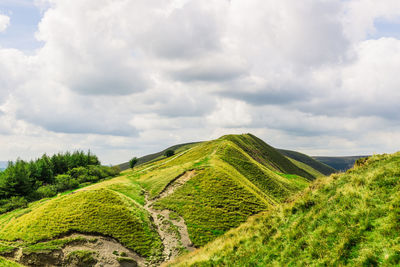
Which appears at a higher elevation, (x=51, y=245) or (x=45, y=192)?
(x=51, y=245)

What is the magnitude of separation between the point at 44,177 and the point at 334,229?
405 ft

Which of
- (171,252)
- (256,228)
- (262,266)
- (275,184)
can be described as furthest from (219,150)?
(262,266)

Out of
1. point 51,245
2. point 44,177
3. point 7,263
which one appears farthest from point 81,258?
point 44,177

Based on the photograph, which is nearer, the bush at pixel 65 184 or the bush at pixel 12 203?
the bush at pixel 12 203

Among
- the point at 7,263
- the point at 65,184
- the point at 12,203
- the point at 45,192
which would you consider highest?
the point at 65,184

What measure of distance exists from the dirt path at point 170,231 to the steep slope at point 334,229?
17.8m

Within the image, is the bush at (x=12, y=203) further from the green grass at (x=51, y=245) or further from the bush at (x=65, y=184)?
the green grass at (x=51, y=245)

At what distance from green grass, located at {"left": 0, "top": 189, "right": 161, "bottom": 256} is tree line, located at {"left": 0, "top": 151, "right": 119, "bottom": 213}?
1871 inches

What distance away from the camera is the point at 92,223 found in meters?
36.3

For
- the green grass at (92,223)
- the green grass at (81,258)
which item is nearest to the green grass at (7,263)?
the green grass at (92,223)

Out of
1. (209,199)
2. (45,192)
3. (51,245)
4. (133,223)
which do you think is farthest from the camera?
(45,192)

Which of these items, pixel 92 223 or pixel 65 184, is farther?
pixel 65 184

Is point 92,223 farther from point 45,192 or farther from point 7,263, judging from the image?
point 45,192

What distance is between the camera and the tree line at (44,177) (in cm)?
8196
